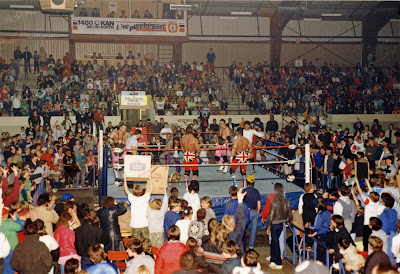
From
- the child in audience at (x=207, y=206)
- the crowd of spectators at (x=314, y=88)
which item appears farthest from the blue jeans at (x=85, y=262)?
the crowd of spectators at (x=314, y=88)

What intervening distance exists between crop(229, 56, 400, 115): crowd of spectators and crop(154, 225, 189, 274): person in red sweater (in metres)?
20.3

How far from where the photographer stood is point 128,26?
28.1 m

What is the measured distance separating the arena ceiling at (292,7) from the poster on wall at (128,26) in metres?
1.94

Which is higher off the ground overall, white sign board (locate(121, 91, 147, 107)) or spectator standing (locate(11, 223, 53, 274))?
white sign board (locate(121, 91, 147, 107))

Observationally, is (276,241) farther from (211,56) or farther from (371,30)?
(371,30)

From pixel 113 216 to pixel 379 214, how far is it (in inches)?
175

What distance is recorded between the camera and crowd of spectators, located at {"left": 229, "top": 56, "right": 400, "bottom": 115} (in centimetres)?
2655

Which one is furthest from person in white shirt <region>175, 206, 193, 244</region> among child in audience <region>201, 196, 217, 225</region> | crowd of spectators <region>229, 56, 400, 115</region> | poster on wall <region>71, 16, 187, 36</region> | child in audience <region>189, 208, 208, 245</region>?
poster on wall <region>71, 16, 187, 36</region>

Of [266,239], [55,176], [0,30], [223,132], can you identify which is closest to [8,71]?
[0,30]

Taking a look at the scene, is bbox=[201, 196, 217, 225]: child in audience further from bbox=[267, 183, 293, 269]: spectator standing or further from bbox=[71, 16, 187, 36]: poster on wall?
bbox=[71, 16, 187, 36]: poster on wall

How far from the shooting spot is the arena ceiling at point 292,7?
29406 mm

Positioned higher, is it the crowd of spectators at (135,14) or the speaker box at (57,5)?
the crowd of spectators at (135,14)

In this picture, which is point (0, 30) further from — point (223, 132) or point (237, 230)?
point (237, 230)

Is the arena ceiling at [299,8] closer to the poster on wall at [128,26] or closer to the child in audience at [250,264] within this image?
the poster on wall at [128,26]
